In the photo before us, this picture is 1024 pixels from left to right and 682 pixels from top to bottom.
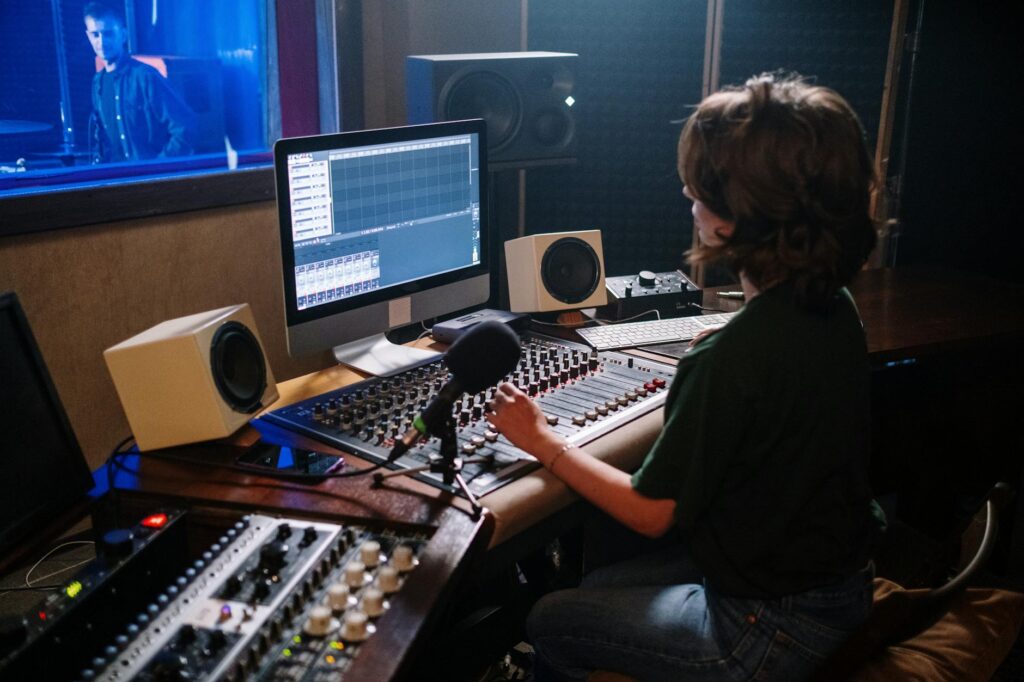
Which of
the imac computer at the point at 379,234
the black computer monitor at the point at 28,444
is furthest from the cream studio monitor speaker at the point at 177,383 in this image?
the imac computer at the point at 379,234

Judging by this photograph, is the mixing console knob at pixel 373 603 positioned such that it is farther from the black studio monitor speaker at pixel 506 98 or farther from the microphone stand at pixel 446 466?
the black studio monitor speaker at pixel 506 98

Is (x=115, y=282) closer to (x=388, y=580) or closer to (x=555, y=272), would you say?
(x=555, y=272)

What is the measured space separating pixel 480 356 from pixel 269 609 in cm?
48

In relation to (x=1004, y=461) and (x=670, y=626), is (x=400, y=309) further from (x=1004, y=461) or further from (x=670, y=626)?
(x=1004, y=461)

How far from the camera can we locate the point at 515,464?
146cm

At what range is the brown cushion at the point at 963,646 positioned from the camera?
1270 millimetres

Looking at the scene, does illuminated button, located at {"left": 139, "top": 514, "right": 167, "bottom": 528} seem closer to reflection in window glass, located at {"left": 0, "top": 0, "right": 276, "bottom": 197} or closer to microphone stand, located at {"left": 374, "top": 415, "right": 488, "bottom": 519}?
microphone stand, located at {"left": 374, "top": 415, "right": 488, "bottom": 519}

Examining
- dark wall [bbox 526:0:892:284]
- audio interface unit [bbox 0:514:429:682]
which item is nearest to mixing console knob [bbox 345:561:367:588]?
audio interface unit [bbox 0:514:429:682]

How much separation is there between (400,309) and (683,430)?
34.4 inches

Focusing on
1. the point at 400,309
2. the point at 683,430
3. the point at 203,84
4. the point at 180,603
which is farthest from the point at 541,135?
the point at 180,603

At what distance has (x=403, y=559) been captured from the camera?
45.2 inches

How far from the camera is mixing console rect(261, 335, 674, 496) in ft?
4.83

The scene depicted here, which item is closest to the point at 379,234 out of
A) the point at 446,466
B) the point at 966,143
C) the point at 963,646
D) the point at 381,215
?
the point at 381,215

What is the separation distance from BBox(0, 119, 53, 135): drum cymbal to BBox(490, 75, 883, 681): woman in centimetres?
151
